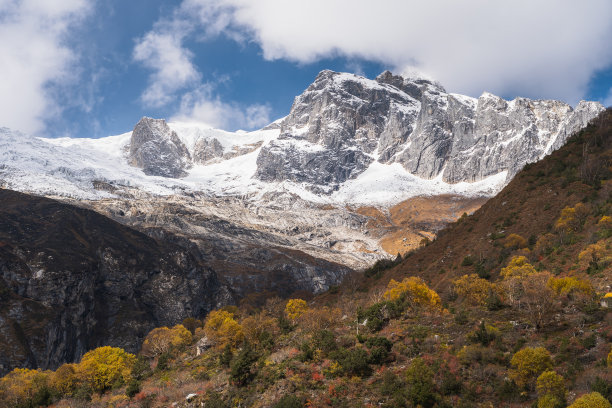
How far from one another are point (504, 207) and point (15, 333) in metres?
112

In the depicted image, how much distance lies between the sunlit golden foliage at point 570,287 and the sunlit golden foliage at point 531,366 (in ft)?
37.0

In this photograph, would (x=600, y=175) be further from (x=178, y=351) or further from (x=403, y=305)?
(x=178, y=351)

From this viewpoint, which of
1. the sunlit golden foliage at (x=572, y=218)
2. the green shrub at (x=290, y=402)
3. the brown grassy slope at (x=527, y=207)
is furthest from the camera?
the brown grassy slope at (x=527, y=207)

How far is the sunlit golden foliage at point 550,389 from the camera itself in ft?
60.3

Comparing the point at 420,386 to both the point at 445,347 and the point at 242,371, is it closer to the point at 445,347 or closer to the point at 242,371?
the point at 445,347

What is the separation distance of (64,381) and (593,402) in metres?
53.1

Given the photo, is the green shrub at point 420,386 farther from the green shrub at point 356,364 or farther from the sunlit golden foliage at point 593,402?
the sunlit golden foliage at point 593,402

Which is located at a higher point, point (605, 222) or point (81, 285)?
point (81, 285)

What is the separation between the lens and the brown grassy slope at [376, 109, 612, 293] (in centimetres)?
5941

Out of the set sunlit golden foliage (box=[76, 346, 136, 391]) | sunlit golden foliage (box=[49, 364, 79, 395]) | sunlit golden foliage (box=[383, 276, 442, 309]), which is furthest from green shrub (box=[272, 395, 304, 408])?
sunlit golden foliage (box=[49, 364, 79, 395])

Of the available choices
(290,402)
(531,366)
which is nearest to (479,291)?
(531,366)

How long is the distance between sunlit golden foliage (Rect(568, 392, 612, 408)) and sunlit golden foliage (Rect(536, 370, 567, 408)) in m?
1.64

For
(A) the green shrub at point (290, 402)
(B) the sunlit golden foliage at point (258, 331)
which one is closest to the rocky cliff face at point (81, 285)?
(B) the sunlit golden foliage at point (258, 331)

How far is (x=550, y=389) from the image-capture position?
19.2m
